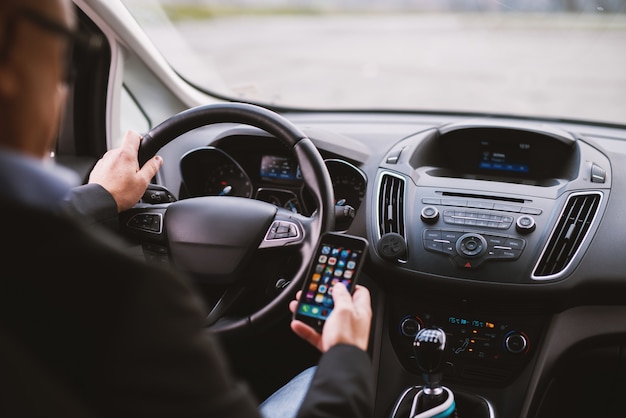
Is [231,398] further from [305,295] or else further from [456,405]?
[456,405]

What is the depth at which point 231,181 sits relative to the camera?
2311mm

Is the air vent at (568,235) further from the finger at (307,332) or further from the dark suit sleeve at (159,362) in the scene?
the dark suit sleeve at (159,362)

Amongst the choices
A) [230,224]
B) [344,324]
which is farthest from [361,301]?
[230,224]

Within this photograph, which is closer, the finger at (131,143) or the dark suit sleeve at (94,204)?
the dark suit sleeve at (94,204)

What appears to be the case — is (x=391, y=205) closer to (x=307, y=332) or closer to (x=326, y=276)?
(x=326, y=276)

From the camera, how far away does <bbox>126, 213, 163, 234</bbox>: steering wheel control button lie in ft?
6.02

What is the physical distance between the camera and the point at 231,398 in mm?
842

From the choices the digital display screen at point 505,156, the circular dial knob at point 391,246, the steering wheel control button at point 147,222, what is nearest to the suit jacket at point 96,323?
the steering wheel control button at point 147,222

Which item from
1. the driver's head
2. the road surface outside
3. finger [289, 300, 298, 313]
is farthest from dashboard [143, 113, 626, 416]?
the driver's head

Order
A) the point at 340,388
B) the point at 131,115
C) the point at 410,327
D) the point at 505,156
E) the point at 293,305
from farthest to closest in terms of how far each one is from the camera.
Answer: the point at 131,115
the point at 505,156
the point at 410,327
the point at 293,305
the point at 340,388

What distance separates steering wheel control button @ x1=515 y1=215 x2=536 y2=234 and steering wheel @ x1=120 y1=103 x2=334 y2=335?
66 cm

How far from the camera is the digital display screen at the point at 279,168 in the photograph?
2.27 meters

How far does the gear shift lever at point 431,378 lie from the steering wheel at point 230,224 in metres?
0.42

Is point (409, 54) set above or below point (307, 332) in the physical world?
below
